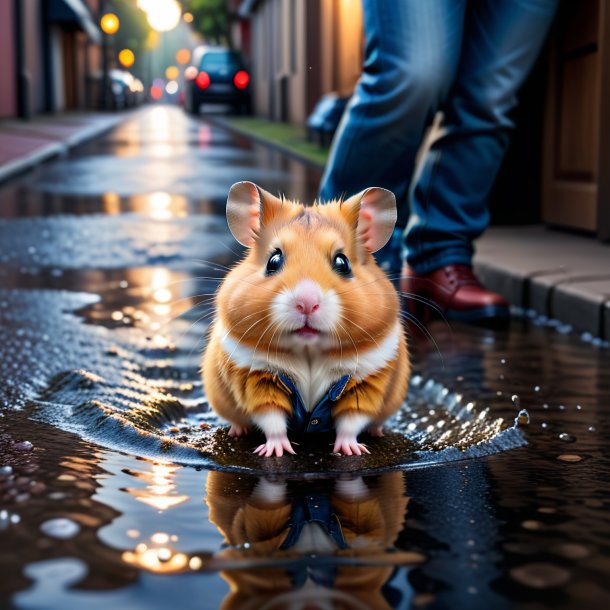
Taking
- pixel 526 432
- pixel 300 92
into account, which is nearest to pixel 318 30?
pixel 300 92

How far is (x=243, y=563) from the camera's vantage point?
1.69 meters

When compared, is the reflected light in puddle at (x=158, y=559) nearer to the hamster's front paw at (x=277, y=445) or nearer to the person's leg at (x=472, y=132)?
the hamster's front paw at (x=277, y=445)

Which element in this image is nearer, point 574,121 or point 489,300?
point 489,300

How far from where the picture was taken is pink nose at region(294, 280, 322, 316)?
1991 mm

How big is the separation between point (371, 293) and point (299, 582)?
0.68 m

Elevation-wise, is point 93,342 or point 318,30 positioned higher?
point 318,30

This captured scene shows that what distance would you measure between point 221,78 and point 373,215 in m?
32.0

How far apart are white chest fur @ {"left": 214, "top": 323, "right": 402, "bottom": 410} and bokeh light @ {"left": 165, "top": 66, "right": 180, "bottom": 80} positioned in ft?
384

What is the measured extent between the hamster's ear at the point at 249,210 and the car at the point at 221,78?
31535 millimetres

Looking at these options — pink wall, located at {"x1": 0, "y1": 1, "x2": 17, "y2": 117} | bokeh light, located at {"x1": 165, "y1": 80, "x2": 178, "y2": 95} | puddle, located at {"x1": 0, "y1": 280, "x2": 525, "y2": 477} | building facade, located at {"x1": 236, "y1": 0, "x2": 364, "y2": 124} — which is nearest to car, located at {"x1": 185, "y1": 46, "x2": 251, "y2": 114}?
building facade, located at {"x1": 236, "y1": 0, "x2": 364, "y2": 124}

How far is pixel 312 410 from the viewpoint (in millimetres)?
2256

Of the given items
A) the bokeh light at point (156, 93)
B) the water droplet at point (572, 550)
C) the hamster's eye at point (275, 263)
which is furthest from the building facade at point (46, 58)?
the bokeh light at point (156, 93)

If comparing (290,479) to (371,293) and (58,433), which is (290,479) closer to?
(371,293)

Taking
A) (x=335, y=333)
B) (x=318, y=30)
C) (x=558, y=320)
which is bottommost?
(x=558, y=320)
